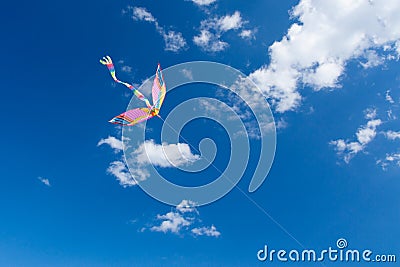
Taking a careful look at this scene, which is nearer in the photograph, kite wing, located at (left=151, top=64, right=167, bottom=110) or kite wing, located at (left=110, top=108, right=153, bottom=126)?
kite wing, located at (left=110, top=108, right=153, bottom=126)

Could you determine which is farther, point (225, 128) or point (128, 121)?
point (225, 128)

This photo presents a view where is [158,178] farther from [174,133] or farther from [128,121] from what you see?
[128,121]

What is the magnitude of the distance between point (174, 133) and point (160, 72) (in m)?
5.14

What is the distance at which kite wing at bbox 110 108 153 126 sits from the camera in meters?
19.3

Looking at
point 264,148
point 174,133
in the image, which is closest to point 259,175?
point 264,148

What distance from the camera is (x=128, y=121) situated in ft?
65.3

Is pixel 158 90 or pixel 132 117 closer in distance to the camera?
pixel 132 117

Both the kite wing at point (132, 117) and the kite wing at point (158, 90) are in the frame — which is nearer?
the kite wing at point (132, 117)

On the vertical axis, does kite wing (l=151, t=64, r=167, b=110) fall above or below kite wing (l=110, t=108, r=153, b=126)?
above

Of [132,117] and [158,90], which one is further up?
[158,90]

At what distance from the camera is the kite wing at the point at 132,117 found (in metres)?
19.3

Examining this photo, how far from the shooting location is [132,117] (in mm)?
20047

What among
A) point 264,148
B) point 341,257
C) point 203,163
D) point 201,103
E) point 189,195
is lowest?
point 341,257

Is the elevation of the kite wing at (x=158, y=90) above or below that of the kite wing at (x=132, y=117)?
above
